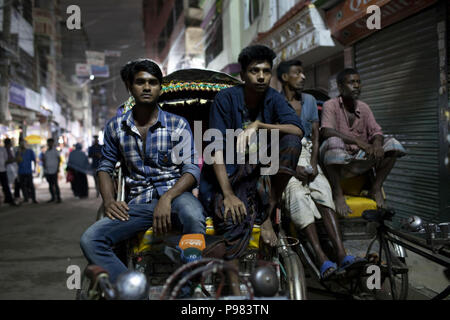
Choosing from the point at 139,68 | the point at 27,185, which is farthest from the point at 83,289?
the point at 27,185

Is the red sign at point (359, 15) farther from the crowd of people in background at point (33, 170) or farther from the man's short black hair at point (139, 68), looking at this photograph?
the crowd of people in background at point (33, 170)

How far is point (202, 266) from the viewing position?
208 cm

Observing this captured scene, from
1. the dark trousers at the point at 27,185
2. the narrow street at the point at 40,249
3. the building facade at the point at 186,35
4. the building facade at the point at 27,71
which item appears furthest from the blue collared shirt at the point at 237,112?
the building facade at the point at 186,35

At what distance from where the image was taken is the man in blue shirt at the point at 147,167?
2.51 meters

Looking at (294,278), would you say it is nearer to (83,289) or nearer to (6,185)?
(83,289)

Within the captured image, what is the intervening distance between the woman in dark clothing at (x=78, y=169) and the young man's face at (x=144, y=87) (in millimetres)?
10223

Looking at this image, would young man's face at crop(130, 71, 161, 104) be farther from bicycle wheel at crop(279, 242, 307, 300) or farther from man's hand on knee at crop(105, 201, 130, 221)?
bicycle wheel at crop(279, 242, 307, 300)

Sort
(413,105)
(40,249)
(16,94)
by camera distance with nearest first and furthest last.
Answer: (40,249) < (413,105) < (16,94)

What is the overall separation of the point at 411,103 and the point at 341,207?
3.58 meters

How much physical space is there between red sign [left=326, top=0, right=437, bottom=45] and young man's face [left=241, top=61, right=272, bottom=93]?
4254 millimetres

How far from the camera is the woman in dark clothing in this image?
1221 cm

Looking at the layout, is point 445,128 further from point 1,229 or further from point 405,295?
point 1,229

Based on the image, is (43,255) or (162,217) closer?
(162,217)
